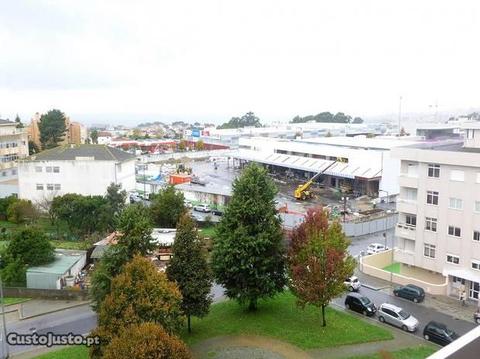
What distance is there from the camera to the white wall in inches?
1761

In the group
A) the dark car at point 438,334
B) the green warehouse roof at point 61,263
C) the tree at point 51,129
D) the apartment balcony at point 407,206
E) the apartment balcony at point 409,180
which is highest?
the tree at point 51,129

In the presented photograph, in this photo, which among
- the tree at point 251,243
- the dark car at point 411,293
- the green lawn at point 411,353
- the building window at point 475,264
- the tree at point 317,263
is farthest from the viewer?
the dark car at point 411,293

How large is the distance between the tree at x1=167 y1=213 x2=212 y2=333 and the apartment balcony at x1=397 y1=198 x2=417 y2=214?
41.8 ft

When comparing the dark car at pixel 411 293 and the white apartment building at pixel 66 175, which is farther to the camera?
the white apartment building at pixel 66 175

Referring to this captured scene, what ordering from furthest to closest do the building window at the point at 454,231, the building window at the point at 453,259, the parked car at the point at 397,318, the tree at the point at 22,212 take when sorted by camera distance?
1. the tree at the point at 22,212
2. the building window at the point at 453,259
3. the building window at the point at 454,231
4. the parked car at the point at 397,318

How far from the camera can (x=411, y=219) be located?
2669 centimetres

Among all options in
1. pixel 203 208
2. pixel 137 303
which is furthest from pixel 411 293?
pixel 203 208

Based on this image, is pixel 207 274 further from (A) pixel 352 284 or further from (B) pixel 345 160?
(B) pixel 345 160

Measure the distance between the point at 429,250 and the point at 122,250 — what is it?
16.4 metres

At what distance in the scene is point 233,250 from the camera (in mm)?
20328

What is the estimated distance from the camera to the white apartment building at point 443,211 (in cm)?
2350

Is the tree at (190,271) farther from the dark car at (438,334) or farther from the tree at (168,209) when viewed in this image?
the tree at (168,209)

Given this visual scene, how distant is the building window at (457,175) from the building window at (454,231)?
97.8 inches

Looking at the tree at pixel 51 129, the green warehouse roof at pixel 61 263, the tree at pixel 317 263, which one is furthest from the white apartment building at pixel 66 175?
the tree at pixel 51 129
